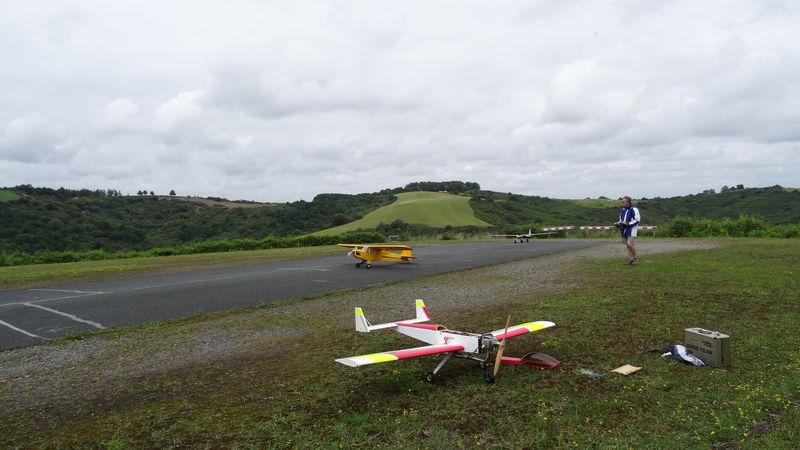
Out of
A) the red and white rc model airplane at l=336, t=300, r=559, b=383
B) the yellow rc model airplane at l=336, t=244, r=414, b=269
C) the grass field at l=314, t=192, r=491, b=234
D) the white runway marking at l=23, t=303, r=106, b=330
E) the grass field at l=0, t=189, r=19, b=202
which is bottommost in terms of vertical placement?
the white runway marking at l=23, t=303, r=106, b=330

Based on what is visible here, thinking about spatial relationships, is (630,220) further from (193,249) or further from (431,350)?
(193,249)

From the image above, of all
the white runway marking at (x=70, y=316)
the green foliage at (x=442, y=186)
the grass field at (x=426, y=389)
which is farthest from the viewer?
the green foliage at (x=442, y=186)

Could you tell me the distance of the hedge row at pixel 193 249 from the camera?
97.7 ft

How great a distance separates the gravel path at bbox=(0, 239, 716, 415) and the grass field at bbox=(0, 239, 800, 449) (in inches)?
2.1

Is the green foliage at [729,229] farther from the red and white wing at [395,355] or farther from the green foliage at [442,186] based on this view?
the green foliage at [442,186]

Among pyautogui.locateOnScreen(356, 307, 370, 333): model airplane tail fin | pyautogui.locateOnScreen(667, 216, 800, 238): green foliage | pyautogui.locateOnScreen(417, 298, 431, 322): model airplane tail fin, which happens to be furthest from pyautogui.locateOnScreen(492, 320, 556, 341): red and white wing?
pyautogui.locateOnScreen(667, 216, 800, 238): green foliage

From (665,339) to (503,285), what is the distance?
6415mm

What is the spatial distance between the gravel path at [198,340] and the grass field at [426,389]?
0.18 ft

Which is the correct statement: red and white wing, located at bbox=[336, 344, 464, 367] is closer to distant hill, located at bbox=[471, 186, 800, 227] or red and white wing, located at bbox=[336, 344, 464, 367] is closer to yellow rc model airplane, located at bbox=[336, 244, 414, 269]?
yellow rc model airplane, located at bbox=[336, 244, 414, 269]

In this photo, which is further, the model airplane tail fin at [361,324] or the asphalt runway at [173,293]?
the asphalt runway at [173,293]

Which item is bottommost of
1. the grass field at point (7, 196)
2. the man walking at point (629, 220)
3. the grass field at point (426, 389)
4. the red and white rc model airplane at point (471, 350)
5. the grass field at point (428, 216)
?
the grass field at point (426, 389)

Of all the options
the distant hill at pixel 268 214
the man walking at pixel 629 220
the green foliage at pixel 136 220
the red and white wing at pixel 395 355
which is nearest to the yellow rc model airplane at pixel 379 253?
the man walking at pixel 629 220

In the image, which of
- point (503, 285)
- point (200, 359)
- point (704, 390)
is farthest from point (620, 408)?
point (503, 285)

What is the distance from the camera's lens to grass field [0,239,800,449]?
4.59 m
